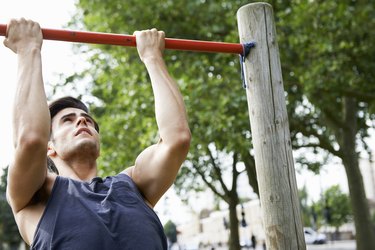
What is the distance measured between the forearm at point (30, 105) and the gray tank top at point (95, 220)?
0.24m

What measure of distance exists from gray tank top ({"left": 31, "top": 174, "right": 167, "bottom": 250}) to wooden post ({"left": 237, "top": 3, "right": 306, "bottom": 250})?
2.65 ft

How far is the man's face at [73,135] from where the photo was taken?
1943mm

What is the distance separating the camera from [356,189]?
10.7m

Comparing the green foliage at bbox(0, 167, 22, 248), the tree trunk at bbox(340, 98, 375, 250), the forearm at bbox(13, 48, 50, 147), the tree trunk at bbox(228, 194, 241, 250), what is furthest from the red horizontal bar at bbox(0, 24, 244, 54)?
the green foliage at bbox(0, 167, 22, 248)

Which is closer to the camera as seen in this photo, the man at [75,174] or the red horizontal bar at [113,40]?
the man at [75,174]

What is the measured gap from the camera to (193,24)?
9188mm

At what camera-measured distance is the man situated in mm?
1627

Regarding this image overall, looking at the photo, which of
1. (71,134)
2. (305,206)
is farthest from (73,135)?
(305,206)

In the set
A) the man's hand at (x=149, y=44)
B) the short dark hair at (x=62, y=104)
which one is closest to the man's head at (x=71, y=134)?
the short dark hair at (x=62, y=104)

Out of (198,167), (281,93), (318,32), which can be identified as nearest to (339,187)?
(198,167)

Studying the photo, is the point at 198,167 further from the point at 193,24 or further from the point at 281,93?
the point at 281,93

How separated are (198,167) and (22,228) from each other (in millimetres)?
15629

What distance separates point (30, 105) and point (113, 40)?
854 mm

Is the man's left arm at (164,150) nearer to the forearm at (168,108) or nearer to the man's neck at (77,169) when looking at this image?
→ the forearm at (168,108)
